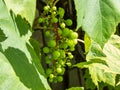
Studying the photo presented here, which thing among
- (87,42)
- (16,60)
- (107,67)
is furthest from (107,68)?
(16,60)

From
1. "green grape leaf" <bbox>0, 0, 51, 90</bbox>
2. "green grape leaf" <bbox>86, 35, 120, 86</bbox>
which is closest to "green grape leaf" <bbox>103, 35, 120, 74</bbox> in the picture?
"green grape leaf" <bbox>86, 35, 120, 86</bbox>

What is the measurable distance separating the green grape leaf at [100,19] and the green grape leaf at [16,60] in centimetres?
21

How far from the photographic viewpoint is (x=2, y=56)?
90 centimetres

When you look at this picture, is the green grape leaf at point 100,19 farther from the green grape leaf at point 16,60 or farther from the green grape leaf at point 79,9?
the green grape leaf at point 16,60

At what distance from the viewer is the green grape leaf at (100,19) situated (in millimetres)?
792

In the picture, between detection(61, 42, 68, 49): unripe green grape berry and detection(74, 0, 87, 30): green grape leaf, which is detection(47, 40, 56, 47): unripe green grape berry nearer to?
detection(61, 42, 68, 49): unripe green grape berry

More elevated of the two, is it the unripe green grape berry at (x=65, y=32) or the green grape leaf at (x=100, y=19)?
the green grape leaf at (x=100, y=19)

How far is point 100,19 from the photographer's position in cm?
81

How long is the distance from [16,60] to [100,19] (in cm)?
24

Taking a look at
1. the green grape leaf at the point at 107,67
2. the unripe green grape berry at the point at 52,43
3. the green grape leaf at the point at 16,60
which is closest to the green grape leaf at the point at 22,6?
the green grape leaf at the point at 16,60

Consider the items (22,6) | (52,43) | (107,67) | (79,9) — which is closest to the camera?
(79,9)

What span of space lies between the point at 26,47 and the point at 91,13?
0.24 meters

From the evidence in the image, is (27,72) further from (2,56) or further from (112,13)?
(112,13)

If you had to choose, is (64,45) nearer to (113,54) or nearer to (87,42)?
(87,42)
